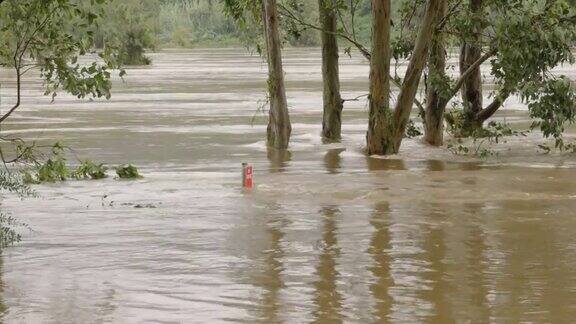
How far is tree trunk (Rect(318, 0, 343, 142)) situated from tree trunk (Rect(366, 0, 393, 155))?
2338 mm

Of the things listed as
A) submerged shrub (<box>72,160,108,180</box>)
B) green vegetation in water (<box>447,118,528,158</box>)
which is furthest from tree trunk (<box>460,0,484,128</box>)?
submerged shrub (<box>72,160,108,180</box>)

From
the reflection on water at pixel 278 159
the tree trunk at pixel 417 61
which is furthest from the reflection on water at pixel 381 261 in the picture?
the tree trunk at pixel 417 61

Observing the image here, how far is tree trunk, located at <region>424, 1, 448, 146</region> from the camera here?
21.9 metres

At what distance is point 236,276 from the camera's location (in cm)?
1038

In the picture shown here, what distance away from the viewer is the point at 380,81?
68.7 ft

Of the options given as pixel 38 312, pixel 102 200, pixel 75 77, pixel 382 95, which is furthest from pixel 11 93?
pixel 38 312

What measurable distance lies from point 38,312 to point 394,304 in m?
2.69

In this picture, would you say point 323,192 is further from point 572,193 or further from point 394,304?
point 394,304

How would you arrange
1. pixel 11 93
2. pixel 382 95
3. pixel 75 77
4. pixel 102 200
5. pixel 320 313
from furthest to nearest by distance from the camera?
pixel 11 93 < pixel 382 95 < pixel 102 200 < pixel 75 77 < pixel 320 313

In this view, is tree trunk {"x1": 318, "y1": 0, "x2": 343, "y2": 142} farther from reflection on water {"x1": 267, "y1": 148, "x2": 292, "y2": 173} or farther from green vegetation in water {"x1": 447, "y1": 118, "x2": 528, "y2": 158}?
green vegetation in water {"x1": 447, "y1": 118, "x2": 528, "y2": 158}

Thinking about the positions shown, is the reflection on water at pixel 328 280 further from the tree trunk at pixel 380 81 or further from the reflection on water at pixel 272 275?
the tree trunk at pixel 380 81

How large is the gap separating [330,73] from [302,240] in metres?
11.9

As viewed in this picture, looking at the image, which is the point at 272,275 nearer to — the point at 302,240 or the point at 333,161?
the point at 302,240

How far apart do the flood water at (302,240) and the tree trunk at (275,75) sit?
56 centimetres
